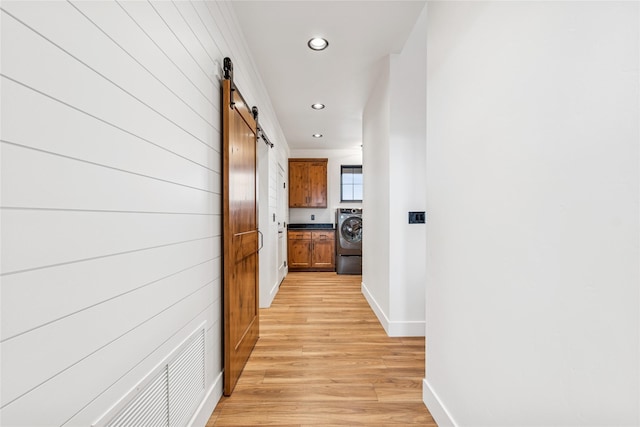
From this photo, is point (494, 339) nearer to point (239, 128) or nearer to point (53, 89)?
point (53, 89)

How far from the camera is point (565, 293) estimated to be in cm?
80

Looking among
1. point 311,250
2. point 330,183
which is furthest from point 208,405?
point 330,183

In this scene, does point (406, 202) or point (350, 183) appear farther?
point (350, 183)

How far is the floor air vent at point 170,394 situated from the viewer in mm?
942

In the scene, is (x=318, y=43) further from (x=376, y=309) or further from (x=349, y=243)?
(x=349, y=243)

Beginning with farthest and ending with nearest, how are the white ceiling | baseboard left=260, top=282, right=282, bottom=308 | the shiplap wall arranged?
baseboard left=260, top=282, right=282, bottom=308 < the white ceiling < the shiplap wall

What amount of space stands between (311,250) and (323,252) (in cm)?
25

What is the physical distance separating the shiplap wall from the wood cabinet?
471cm

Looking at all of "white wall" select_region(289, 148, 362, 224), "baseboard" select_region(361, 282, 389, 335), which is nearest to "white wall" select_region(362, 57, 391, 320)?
Result: "baseboard" select_region(361, 282, 389, 335)

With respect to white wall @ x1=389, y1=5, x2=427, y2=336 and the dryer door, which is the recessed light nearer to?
white wall @ x1=389, y1=5, x2=427, y2=336

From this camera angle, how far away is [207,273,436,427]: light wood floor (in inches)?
65.8

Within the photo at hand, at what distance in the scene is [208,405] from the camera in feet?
5.32

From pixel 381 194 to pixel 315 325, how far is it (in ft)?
4.92

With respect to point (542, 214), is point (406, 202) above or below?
above
